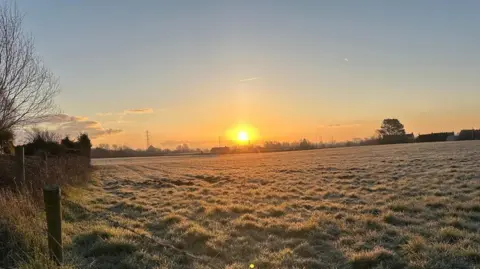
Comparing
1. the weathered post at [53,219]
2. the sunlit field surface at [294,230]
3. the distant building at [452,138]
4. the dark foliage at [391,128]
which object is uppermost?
the dark foliage at [391,128]

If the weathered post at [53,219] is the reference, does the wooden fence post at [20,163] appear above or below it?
above

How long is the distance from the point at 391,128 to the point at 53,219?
127 metres

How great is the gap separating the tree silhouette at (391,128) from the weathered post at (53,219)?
405ft

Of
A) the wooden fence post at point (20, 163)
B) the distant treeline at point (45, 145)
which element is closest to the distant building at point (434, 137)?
the distant treeline at point (45, 145)

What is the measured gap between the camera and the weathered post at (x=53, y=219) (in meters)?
5.17

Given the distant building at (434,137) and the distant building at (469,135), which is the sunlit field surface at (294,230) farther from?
the distant building at (469,135)

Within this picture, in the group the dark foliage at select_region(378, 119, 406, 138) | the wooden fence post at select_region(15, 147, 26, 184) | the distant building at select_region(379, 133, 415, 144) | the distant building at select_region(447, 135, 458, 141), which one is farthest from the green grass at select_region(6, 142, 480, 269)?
the dark foliage at select_region(378, 119, 406, 138)

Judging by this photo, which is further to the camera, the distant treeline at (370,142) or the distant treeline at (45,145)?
the distant treeline at (370,142)

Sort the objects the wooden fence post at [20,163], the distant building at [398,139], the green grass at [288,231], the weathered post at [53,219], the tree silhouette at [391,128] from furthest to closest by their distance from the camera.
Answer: the tree silhouette at [391,128] → the distant building at [398,139] → the wooden fence post at [20,163] → the green grass at [288,231] → the weathered post at [53,219]

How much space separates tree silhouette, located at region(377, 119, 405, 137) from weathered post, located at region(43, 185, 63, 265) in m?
124

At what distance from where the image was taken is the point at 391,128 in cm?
12138

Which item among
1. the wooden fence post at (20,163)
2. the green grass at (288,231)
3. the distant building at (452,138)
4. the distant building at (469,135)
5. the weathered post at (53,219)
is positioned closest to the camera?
the weathered post at (53,219)

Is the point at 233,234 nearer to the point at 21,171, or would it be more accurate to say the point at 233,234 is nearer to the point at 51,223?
the point at 51,223

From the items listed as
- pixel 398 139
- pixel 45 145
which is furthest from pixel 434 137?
pixel 45 145
